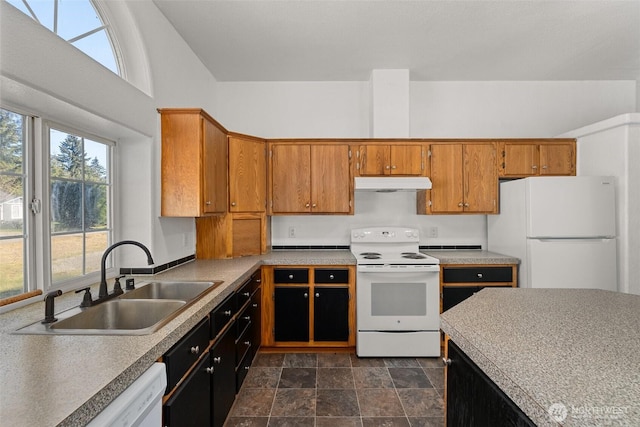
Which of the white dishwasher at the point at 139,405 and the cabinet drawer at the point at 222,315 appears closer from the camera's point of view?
the white dishwasher at the point at 139,405

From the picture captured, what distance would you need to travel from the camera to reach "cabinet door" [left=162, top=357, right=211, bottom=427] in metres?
1.22

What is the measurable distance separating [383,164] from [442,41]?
1.17m

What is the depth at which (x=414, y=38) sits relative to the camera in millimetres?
2709

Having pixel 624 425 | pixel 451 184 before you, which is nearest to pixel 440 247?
pixel 451 184

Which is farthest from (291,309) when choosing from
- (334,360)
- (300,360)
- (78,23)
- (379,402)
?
(78,23)

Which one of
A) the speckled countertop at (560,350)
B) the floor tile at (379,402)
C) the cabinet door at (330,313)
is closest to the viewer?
the speckled countertop at (560,350)

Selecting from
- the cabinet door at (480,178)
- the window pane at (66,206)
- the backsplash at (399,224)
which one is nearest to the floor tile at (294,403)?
the backsplash at (399,224)

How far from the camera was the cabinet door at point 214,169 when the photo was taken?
2389mm

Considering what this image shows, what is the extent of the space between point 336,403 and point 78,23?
277 centimetres

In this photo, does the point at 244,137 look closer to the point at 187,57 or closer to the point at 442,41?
the point at 187,57

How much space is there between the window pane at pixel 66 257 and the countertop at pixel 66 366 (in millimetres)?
205

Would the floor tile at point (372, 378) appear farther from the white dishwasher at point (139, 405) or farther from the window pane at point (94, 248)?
the window pane at point (94, 248)

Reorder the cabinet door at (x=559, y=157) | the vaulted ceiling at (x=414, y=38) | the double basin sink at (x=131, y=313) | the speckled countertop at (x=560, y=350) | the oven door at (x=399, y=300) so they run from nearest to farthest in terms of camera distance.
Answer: the speckled countertop at (x=560, y=350)
the double basin sink at (x=131, y=313)
the vaulted ceiling at (x=414, y=38)
the oven door at (x=399, y=300)
the cabinet door at (x=559, y=157)

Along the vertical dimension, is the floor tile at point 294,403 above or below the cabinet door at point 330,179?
below
